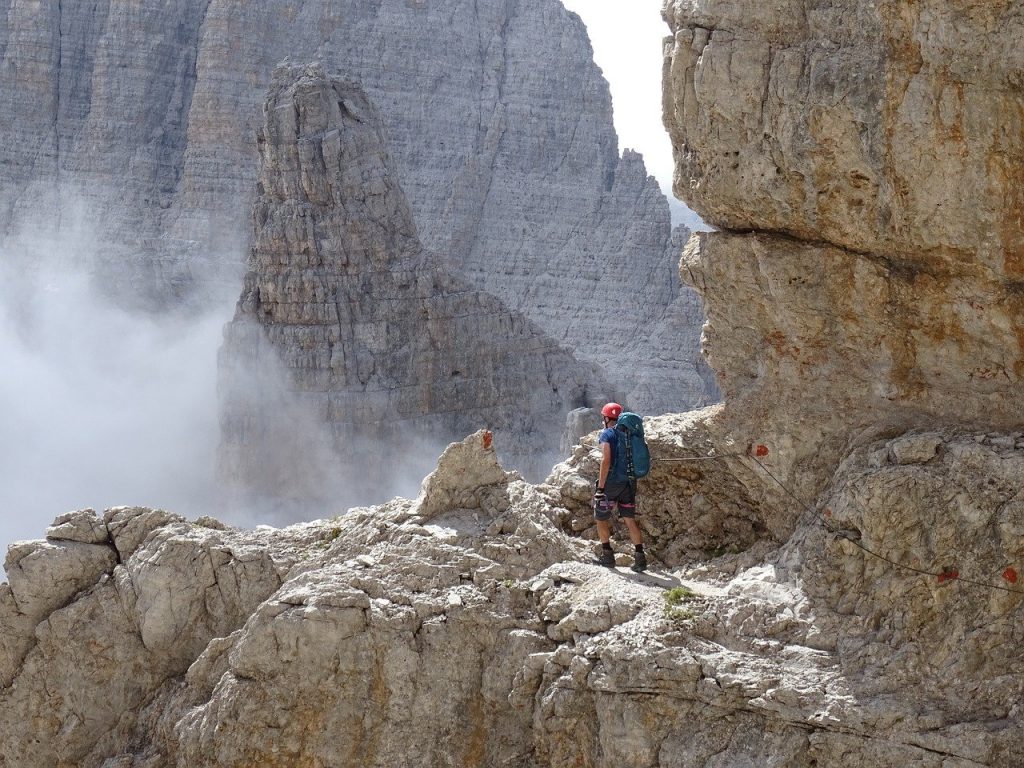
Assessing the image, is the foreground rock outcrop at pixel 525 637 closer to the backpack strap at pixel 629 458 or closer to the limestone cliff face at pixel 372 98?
the backpack strap at pixel 629 458

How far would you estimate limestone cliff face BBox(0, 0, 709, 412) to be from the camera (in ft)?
221

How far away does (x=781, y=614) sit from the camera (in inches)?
399

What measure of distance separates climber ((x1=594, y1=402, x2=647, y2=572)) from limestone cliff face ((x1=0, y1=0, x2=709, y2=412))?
52985 mm

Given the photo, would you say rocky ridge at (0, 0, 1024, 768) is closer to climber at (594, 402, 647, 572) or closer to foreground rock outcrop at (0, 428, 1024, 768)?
foreground rock outcrop at (0, 428, 1024, 768)

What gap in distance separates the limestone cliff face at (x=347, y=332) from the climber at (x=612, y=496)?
3086cm

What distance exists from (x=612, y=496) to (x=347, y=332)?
3270 cm

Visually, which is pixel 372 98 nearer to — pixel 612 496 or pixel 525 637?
pixel 612 496

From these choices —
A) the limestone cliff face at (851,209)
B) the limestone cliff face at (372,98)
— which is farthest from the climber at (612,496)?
the limestone cliff face at (372,98)

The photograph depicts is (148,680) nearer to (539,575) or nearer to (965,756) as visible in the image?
(539,575)

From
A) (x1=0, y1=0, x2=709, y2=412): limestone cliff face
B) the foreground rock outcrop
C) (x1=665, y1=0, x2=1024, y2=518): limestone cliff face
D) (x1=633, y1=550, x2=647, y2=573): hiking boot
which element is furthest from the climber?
(x1=0, y1=0, x2=709, y2=412): limestone cliff face

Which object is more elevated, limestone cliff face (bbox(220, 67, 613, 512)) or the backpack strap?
the backpack strap

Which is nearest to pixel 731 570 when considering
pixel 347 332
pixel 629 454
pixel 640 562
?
pixel 640 562

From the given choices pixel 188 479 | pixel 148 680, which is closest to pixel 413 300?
pixel 188 479

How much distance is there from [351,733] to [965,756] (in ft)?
14.1
